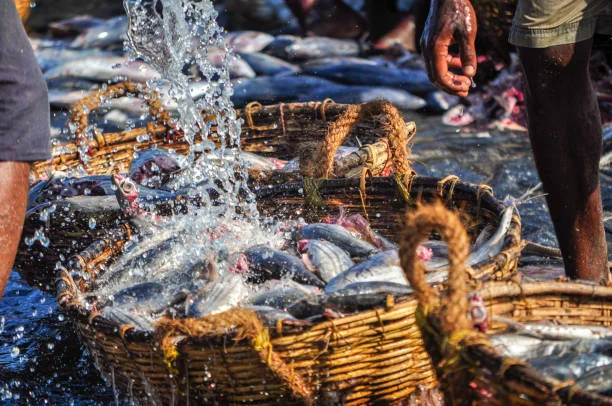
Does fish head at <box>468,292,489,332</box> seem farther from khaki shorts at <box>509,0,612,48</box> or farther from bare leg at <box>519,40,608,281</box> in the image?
khaki shorts at <box>509,0,612,48</box>

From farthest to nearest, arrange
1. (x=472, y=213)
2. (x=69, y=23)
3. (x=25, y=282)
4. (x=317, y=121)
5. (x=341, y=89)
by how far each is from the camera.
Answer: (x=69, y=23), (x=341, y=89), (x=317, y=121), (x=25, y=282), (x=472, y=213)

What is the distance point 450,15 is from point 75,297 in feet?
5.26

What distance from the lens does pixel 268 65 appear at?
308 inches

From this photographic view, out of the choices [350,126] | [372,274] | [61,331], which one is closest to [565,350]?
[372,274]

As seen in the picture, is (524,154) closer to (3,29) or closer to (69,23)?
(3,29)

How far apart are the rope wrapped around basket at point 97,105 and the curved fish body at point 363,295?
7.87ft

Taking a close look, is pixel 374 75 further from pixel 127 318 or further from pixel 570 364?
pixel 570 364

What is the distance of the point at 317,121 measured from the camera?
4230mm

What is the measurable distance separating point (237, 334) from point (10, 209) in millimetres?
919

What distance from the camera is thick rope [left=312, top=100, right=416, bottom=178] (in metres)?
3.13

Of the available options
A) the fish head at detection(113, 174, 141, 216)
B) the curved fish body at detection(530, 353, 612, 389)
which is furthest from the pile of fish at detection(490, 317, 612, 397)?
the fish head at detection(113, 174, 141, 216)

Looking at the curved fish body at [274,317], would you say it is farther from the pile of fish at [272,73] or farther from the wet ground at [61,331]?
the pile of fish at [272,73]

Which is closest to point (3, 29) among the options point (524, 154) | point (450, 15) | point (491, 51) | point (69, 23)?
point (450, 15)

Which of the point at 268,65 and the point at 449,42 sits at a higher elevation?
the point at 449,42
